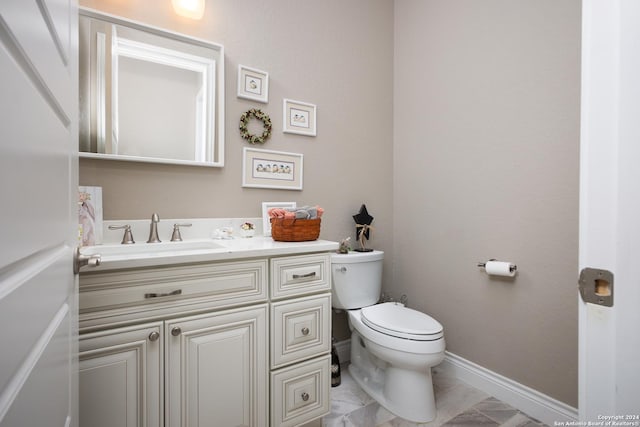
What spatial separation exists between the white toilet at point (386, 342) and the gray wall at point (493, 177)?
0.42 metres

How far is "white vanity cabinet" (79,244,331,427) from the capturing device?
0.94 meters

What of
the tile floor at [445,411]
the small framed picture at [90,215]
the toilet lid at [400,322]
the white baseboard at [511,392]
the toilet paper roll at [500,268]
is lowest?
the tile floor at [445,411]

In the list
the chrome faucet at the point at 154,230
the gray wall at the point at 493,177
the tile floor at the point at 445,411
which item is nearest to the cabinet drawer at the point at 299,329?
the tile floor at the point at 445,411

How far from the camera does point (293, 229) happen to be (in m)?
1.47

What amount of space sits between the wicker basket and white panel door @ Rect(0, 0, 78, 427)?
2.97ft

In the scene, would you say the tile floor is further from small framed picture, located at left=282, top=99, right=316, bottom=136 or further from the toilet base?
small framed picture, located at left=282, top=99, right=316, bottom=136

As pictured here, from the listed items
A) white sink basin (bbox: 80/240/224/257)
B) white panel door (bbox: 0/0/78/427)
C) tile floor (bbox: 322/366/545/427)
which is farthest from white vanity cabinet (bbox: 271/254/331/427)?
white panel door (bbox: 0/0/78/427)

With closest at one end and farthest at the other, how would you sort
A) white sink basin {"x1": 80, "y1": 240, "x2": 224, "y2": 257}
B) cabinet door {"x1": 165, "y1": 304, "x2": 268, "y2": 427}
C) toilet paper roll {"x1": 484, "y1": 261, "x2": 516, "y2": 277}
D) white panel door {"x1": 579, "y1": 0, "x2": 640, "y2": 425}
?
white panel door {"x1": 579, "y1": 0, "x2": 640, "y2": 425}
cabinet door {"x1": 165, "y1": 304, "x2": 268, "y2": 427}
white sink basin {"x1": 80, "y1": 240, "x2": 224, "y2": 257}
toilet paper roll {"x1": 484, "y1": 261, "x2": 516, "y2": 277}

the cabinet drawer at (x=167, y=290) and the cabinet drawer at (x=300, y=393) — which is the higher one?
the cabinet drawer at (x=167, y=290)

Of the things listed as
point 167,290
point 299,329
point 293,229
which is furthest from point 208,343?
point 293,229

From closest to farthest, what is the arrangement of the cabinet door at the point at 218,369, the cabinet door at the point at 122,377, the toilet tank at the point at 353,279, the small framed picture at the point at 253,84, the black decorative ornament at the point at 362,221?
the cabinet door at the point at 122,377
the cabinet door at the point at 218,369
the small framed picture at the point at 253,84
the toilet tank at the point at 353,279
the black decorative ornament at the point at 362,221

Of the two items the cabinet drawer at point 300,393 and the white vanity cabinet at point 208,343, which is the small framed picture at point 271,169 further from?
the cabinet drawer at point 300,393

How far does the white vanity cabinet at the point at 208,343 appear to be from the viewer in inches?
37.1

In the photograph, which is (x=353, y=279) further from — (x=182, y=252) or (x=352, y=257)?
(x=182, y=252)
